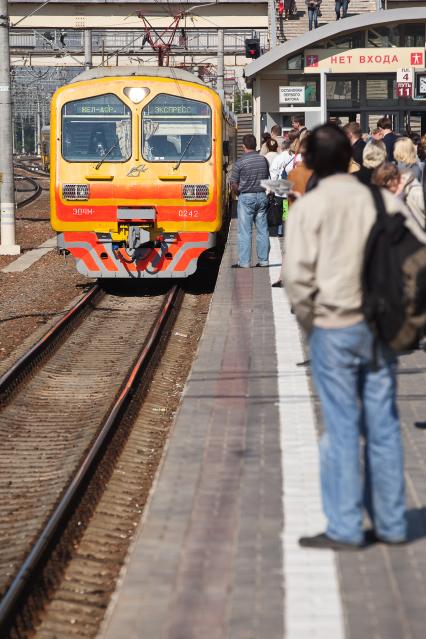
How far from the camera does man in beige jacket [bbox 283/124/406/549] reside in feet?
16.6

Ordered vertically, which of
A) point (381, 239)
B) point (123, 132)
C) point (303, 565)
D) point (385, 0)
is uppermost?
point (385, 0)

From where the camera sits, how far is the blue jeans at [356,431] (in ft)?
16.8

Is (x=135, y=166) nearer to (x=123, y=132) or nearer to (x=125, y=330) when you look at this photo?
(x=123, y=132)

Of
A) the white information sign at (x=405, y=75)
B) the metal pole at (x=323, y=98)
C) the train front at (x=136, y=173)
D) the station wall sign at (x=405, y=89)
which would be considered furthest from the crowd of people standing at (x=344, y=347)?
the metal pole at (x=323, y=98)

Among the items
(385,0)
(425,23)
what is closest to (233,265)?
(425,23)

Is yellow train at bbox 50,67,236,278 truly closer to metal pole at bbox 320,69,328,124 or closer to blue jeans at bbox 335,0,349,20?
metal pole at bbox 320,69,328,124

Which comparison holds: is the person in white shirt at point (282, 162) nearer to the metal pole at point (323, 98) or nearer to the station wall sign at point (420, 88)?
the metal pole at point (323, 98)

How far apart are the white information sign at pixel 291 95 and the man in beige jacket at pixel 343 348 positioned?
21143 mm

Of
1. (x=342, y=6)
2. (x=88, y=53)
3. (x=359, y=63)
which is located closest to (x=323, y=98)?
(x=359, y=63)

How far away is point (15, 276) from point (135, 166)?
403cm

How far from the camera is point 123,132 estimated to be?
1648cm

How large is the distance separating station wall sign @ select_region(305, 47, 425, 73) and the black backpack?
75.7ft

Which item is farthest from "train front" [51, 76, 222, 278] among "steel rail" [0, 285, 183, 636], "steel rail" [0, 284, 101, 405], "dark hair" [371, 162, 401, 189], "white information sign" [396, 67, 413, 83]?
"dark hair" [371, 162, 401, 189]

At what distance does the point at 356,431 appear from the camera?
5230mm
